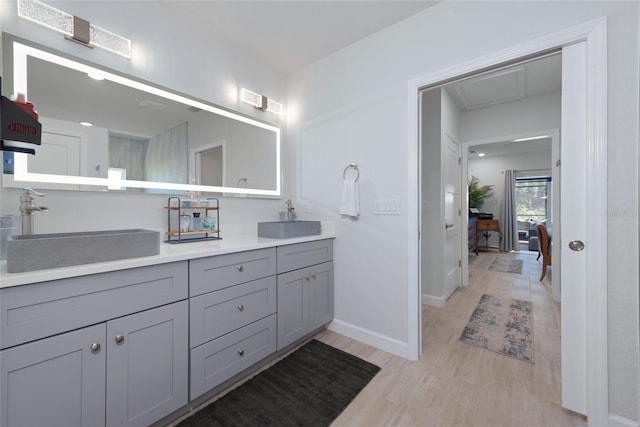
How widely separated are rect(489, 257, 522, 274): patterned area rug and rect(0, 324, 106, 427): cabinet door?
5.49 metres

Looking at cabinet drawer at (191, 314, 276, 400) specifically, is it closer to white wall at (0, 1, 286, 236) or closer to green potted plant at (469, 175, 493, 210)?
white wall at (0, 1, 286, 236)

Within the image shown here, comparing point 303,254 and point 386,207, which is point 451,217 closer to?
point 386,207

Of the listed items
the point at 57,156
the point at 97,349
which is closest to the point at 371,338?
the point at 97,349

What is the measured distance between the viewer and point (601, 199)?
4.24 feet

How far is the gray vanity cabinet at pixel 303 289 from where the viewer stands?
1871 millimetres

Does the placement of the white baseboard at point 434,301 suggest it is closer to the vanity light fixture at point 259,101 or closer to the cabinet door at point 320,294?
the cabinet door at point 320,294

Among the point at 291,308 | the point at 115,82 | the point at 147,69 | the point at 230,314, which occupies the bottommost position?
the point at 291,308

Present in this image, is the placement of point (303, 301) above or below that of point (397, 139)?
below

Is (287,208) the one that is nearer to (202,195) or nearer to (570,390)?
(202,195)

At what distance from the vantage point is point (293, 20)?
1.94 m

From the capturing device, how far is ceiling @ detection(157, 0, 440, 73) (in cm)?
180

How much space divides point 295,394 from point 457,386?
1025mm

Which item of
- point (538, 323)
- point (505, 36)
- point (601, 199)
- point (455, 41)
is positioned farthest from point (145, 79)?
point (538, 323)

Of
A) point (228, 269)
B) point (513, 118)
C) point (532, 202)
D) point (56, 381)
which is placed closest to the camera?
point (56, 381)
